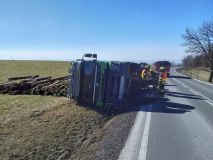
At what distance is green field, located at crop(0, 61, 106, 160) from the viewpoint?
838 centimetres

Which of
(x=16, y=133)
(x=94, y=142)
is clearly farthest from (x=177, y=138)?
(x=16, y=133)

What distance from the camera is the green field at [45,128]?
8.38m

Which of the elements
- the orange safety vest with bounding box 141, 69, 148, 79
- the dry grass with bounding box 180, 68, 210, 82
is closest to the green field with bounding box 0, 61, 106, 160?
the orange safety vest with bounding box 141, 69, 148, 79

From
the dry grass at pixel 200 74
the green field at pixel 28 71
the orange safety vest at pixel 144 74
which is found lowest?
the dry grass at pixel 200 74

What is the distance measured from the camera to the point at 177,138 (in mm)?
10266

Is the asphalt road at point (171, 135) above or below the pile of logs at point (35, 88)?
above

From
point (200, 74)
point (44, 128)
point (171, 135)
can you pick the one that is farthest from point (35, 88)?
point (200, 74)

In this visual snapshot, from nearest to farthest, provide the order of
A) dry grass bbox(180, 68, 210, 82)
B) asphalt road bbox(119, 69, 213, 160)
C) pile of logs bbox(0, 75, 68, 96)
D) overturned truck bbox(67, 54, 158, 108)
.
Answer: asphalt road bbox(119, 69, 213, 160)
overturned truck bbox(67, 54, 158, 108)
pile of logs bbox(0, 75, 68, 96)
dry grass bbox(180, 68, 210, 82)

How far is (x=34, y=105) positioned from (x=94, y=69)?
276 cm

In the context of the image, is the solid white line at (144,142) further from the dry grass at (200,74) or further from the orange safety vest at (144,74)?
the dry grass at (200,74)

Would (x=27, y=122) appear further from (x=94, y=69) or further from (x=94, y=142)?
(x=94, y=69)

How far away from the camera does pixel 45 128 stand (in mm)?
10594

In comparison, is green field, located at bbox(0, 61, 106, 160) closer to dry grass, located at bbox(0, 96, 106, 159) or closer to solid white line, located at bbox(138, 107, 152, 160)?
dry grass, located at bbox(0, 96, 106, 159)

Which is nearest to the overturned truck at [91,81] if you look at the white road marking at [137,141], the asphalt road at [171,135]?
the asphalt road at [171,135]
